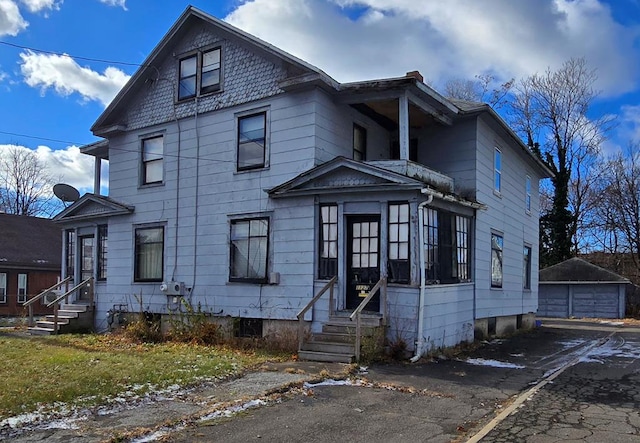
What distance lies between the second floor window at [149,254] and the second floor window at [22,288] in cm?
1519

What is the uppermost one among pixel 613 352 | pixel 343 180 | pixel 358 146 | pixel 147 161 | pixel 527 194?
pixel 358 146

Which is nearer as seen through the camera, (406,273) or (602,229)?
(406,273)

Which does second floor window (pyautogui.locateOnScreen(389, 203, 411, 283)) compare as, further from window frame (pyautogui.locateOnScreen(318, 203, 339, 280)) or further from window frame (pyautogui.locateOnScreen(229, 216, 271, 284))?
window frame (pyautogui.locateOnScreen(229, 216, 271, 284))

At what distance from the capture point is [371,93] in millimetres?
13711

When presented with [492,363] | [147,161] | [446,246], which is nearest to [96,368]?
[492,363]

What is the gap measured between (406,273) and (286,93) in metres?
5.42

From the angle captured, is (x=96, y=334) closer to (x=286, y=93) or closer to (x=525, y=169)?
(x=286, y=93)

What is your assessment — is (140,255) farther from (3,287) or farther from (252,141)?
(3,287)

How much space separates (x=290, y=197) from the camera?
1389cm

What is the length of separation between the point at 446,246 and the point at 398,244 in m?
1.98

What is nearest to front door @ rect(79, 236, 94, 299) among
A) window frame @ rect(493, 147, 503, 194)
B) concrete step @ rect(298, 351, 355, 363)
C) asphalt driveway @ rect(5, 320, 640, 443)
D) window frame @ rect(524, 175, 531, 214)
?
concrete step @ rect(298, 351, 355, 363)

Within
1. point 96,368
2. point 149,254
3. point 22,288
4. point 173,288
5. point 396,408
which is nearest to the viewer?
point 396,408

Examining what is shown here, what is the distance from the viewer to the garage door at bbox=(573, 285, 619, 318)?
3116 cm

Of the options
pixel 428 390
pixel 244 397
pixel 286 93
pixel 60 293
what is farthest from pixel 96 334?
pixel 428 390
